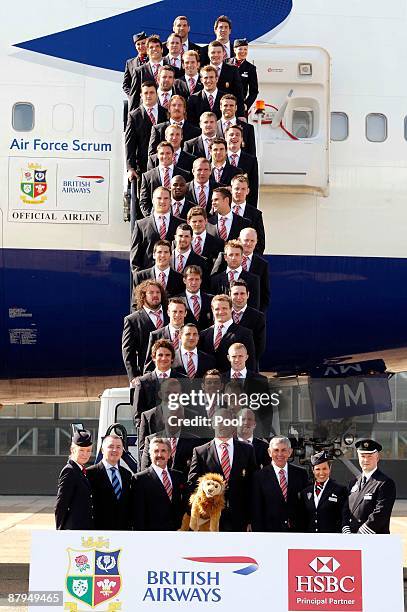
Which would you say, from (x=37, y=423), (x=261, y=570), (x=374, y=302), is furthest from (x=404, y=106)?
(x=37, y=423)

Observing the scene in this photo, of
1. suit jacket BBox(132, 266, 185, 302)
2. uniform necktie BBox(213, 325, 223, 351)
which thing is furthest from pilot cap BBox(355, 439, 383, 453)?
suit jacket BBox(132, 266, 185, 302)

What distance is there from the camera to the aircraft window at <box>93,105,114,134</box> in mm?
15648

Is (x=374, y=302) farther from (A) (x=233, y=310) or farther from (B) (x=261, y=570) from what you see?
(B) (x=261, y=570)

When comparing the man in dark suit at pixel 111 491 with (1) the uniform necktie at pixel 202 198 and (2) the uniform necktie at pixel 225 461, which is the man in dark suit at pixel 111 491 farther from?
(1) the uniform necktie at pixel 202 198

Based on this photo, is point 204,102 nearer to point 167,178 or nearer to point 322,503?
point 167,178

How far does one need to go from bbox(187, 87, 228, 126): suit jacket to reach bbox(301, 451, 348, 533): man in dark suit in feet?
16.8

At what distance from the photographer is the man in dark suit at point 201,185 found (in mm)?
12132

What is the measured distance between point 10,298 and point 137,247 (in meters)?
3.89

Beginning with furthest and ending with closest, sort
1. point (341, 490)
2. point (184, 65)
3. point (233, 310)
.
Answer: point (184, 65), point (233, 310), point (341, 490)

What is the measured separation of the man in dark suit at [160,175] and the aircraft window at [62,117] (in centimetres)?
307

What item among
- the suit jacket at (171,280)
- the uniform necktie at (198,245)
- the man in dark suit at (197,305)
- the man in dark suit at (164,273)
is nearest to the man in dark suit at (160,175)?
the uniform necktie at (198,245)

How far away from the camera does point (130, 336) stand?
11.1 metres

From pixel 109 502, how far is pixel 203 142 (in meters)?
4.80

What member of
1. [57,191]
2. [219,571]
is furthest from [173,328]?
[57,191]
